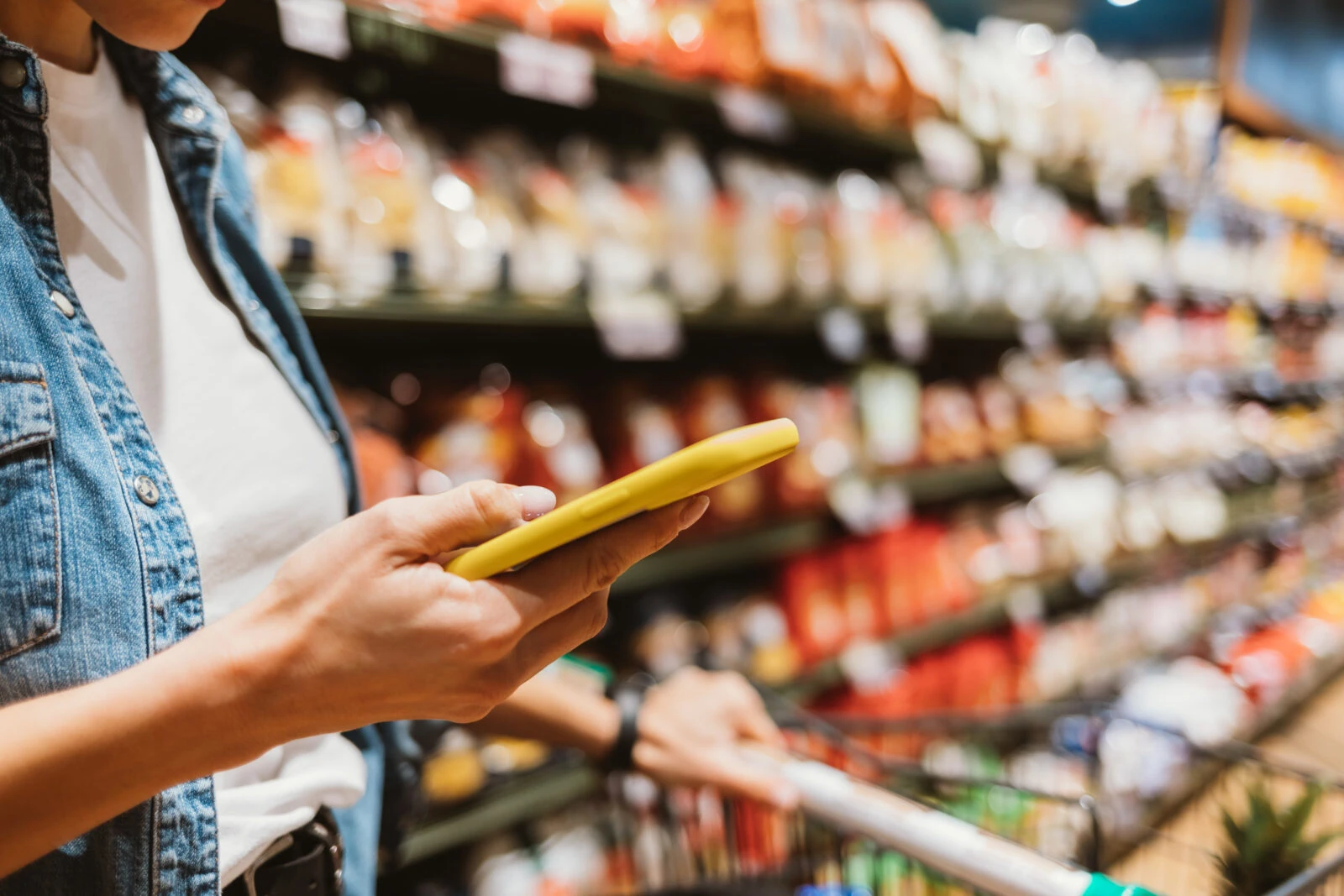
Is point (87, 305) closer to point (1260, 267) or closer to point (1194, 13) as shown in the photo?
point (1194, 13)

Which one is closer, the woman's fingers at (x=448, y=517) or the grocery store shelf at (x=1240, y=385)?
the woman's fingers at (x=448, y=517)

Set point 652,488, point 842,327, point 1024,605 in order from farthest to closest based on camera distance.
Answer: point 1024,605
point 842,327
point 652,488

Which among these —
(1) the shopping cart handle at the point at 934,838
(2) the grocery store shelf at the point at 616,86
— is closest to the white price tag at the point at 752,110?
(2) the grocery store shelf at the point at 616,86

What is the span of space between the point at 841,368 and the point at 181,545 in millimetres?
1871

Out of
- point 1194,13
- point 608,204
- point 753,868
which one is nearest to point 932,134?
point 608,204

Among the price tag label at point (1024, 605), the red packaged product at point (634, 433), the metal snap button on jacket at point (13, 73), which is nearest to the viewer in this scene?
the metal snap button on jacket at point (13, 73)

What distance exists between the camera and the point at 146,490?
0.54 m

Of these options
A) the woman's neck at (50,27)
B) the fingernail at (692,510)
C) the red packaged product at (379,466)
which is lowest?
the fingernail at (692,510)

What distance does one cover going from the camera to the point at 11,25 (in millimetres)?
580

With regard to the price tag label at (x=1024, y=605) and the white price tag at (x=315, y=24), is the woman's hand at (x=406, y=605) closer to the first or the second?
the white price tag at (x=315, y=24)

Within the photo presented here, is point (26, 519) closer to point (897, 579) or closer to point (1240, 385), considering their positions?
point (897, 579)

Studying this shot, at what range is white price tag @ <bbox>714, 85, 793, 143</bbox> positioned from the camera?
1.59 meters

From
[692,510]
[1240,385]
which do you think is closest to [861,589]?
[692,510]

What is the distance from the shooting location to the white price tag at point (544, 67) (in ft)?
4.09
